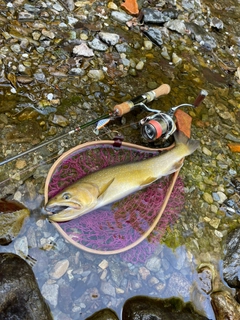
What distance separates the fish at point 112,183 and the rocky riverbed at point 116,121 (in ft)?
1.36

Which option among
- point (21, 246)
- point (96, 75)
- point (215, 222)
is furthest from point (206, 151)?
point (21, 246)

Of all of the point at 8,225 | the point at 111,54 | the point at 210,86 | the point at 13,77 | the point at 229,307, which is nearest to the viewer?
the point at 8,225

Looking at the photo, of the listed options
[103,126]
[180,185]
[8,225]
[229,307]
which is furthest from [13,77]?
[229,307]

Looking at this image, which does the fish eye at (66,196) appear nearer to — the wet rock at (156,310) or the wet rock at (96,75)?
the wet rock at (156,310)

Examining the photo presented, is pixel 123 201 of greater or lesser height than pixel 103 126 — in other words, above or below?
below

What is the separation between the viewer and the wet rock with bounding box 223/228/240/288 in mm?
3918

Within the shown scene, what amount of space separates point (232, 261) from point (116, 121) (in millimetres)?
2263

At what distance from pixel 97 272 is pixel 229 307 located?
1516 millimetres

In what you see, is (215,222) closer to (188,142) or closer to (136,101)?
(188,142)

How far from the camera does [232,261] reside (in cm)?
400

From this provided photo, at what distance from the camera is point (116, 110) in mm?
4031

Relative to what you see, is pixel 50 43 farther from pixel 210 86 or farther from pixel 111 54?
pixel 210 86

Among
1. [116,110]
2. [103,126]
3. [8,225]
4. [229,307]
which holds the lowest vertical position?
[229,307]

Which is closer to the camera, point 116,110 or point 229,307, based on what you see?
point 229,307
